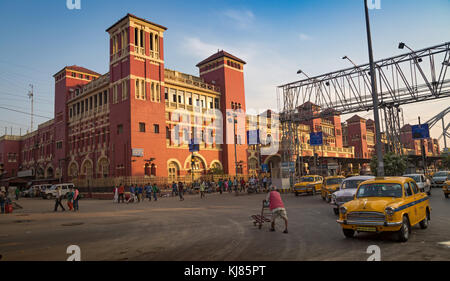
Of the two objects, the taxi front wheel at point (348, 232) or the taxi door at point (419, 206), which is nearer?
the taxi front wheel at point (348, 232)

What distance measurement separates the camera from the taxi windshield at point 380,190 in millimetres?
9023

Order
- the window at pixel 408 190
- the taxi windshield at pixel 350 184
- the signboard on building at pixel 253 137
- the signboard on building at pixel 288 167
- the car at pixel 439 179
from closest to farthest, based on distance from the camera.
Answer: the window at pixel 408 190
the taxi windshield at pixel 350 184
the car at pixel 439 179
the signboard on building at pixel 288 167
the signboard on building at pixel 253 137

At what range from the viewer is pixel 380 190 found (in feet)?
30.4

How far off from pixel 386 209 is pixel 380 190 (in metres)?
1.33

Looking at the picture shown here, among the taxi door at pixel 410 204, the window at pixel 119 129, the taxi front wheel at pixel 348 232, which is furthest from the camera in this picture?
the window at pixel 119 129

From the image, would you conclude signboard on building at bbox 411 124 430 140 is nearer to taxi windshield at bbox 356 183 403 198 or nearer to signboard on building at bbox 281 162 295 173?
signboard on building at bbox 281 162 295 173

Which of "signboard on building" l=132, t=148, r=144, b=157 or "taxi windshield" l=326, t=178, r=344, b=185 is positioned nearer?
"taxi windshield" l=326, t=178, r=344, b=185

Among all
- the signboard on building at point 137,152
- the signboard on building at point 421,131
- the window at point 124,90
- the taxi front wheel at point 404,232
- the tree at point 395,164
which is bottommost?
the taxi front wheel at point 404,232

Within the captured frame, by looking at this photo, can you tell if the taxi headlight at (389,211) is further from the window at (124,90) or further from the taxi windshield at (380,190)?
the window at (124,90)

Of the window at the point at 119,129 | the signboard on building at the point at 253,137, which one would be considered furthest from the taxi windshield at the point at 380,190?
the window at the point at 119,129

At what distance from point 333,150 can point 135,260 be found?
6032 cm

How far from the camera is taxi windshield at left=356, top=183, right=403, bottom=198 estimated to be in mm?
9023

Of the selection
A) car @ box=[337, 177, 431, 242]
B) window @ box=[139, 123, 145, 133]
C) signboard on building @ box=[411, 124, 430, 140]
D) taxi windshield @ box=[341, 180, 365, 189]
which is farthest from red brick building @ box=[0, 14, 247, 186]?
car @ box=[337, 177, 431, 242]

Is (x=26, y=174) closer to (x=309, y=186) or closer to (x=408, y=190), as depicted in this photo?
(x=309, y=186)
